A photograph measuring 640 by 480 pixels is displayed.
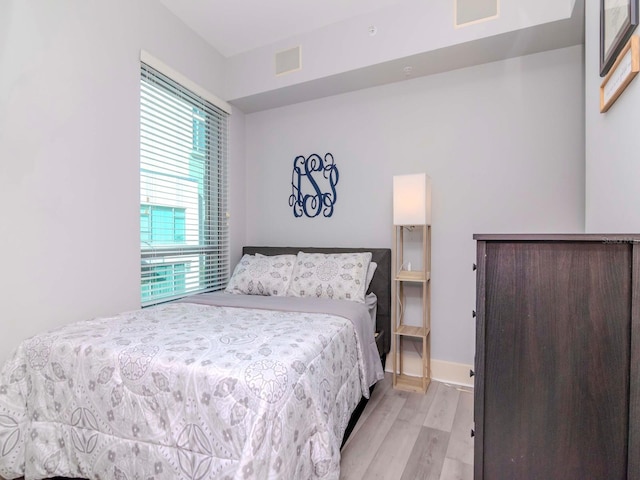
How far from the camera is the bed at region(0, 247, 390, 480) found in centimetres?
106

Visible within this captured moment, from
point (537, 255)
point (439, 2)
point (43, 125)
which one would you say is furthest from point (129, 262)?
point (439, 2)

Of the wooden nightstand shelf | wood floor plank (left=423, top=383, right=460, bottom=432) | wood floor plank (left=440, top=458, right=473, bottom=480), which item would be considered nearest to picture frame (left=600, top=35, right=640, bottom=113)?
the wooden nightstand shelf

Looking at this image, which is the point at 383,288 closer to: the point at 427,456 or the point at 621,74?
the point at 427,456

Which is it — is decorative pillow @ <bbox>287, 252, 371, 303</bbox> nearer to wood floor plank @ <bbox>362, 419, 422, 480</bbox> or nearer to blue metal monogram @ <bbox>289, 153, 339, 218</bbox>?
blue metal monogram @ <bbox>289, 153, 339, 218</bbox>

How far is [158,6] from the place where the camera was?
7.73 feet

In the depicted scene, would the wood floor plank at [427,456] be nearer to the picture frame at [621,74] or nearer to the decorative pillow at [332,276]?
the decorative pillow at [332,276]

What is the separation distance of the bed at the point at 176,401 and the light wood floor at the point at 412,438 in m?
0.24

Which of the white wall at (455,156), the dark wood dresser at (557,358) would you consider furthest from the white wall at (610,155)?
the white wall at (455,156)

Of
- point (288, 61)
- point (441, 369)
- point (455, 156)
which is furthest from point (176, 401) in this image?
point (288, 61)

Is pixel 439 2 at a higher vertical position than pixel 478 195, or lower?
higher

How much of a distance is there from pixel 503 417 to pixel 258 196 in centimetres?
284

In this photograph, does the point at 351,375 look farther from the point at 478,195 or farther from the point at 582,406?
the point at 478,195

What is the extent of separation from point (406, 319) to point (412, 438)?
1.02m

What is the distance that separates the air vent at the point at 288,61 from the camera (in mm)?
2734
